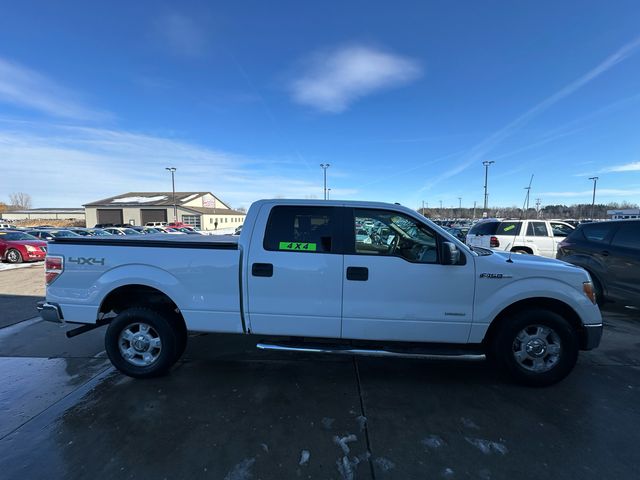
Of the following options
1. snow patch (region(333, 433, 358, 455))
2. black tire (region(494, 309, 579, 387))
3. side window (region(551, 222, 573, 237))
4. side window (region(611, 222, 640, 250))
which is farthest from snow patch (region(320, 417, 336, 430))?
side window (region(551, 222, 573, 237))

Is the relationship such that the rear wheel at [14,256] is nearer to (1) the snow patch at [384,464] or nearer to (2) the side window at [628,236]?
(1) the snow patch at [384,464]

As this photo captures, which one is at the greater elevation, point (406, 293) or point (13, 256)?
point (406, 293)

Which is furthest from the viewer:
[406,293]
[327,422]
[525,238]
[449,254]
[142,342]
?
[525,238]

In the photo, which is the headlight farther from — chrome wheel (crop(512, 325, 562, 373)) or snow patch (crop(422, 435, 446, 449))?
snow patch (crop(422, 435, 446, 449))

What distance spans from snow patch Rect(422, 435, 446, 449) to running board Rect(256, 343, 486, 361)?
29.8 inches

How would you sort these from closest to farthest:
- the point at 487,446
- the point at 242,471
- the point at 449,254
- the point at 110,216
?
1. the point at 242,471
2. the point at 487,446
3. the point at 449,254
4. the point at 110,216

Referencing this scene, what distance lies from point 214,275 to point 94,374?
76.5 inches

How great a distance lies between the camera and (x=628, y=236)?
18.7ft

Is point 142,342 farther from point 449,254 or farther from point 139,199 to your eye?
point 139,199

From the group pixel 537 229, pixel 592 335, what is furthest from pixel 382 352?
pixel 537 229

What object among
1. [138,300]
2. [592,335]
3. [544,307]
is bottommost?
[592,335]

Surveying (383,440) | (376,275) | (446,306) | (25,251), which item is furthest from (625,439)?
(25,251)

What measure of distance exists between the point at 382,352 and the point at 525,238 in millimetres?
10077

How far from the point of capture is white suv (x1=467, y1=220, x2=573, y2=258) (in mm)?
10891
